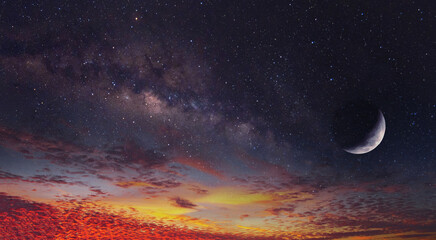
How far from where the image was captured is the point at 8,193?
9.90 metres

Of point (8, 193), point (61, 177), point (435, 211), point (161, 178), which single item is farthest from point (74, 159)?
point (435, 211)

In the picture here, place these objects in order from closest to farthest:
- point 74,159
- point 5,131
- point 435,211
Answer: point 5,131, point 74,159, point 435,211

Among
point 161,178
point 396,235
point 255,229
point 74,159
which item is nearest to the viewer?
point 74,159

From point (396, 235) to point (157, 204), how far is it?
2065 centimetres

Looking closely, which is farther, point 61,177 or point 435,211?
point 435,211

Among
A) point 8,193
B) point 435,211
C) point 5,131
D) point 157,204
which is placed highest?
point 435,211

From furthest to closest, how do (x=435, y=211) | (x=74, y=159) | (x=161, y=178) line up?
1. (x=435, y=211)
2. (x=161, y=178)
3. (x=74, y=159)

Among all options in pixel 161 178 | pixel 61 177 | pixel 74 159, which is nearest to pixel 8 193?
pixel 61 177

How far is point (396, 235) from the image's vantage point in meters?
19.5

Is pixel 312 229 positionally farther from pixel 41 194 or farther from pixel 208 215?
pixel 41 194

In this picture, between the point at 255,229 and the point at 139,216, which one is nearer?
the point at 139,216

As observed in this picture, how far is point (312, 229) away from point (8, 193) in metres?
17.9

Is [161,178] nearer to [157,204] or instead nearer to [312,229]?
[157,204]

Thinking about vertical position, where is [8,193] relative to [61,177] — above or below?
below
